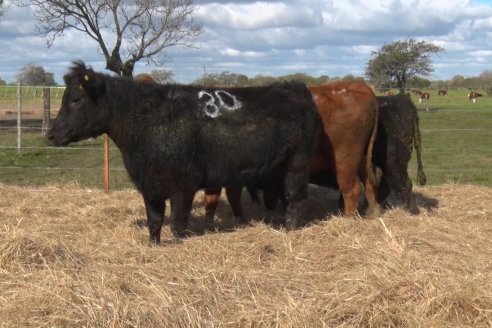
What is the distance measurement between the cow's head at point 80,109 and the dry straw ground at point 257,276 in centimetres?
103

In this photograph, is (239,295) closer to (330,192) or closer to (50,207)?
(50,207)

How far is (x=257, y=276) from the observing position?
4.80 metres

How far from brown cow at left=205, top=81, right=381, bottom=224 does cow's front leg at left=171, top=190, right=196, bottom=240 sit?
3.58 feet

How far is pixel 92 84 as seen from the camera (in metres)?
6.56

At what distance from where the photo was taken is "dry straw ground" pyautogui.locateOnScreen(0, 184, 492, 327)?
12.9ft

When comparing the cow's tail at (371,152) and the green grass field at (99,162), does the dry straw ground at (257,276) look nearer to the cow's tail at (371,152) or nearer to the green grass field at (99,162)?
the cow's tail at (371,152)

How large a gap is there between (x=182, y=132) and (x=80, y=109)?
42.8 inches

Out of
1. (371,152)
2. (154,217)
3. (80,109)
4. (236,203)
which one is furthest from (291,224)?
(80,109)

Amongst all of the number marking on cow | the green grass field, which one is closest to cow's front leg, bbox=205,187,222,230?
the number marking on cow

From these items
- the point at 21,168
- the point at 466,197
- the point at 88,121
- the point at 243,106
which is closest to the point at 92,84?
the point at 88,121

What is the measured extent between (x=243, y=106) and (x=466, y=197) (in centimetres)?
367

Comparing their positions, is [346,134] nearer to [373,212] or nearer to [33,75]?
[373,212]

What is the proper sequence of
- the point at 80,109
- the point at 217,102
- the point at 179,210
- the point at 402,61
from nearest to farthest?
the point at 179,210 → the point at 80,109 → the point at 217,102 → the point at 402,61

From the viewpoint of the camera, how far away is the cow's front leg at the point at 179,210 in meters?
6.55
